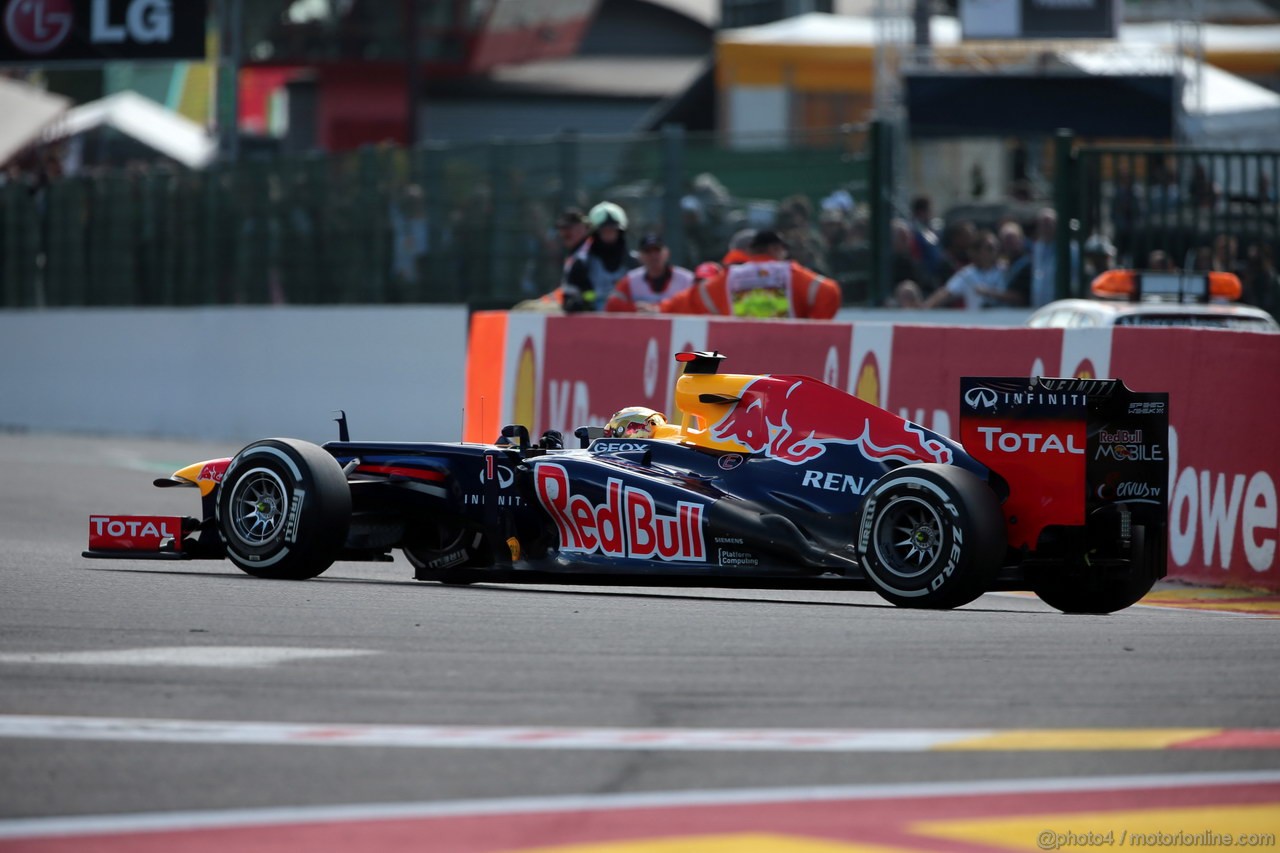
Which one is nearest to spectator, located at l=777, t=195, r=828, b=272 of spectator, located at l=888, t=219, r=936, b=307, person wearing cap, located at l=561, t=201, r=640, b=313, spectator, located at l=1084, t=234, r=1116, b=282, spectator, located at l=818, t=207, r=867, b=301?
spectator, located at l=818, t=207, r=867, b=301

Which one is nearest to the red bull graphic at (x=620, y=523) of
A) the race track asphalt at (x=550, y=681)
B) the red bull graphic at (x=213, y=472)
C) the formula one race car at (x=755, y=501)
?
the formula one race car at (x=755, y=501)

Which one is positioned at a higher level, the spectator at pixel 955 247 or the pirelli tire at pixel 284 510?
the spectator at pixel 955 247

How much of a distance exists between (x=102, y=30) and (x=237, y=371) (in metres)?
4.82

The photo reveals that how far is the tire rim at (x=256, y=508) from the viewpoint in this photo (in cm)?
995

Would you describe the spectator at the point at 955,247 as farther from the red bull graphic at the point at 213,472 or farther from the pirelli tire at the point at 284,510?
the pirelli tire at the point at 284,510

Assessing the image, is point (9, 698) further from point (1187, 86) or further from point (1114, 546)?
point (1187, 86)

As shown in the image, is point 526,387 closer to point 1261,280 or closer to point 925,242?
point 925,242

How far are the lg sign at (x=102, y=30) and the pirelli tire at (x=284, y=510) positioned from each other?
16320 mm

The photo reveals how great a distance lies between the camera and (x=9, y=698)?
6.41 m

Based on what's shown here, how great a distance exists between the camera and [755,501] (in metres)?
9.30

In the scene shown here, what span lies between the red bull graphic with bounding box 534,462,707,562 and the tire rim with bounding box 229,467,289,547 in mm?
1135

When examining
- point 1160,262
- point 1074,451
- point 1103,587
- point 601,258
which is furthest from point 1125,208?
point 1074,451

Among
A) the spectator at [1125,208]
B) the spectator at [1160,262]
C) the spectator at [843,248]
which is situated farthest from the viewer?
the spectator at [843,248]

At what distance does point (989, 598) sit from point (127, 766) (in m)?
5.98
